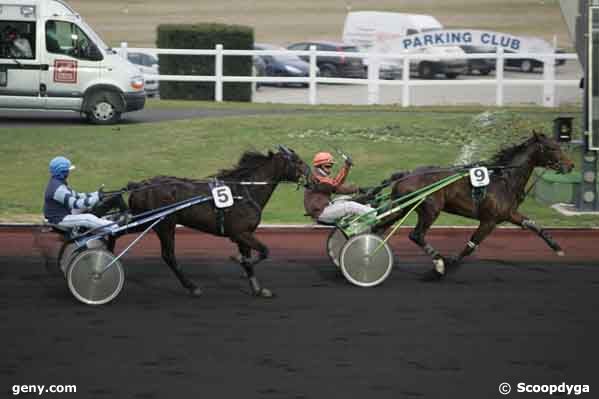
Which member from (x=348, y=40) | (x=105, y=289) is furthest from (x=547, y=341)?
(x=348, y=40)

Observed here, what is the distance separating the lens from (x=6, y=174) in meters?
18.6

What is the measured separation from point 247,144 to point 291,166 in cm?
872

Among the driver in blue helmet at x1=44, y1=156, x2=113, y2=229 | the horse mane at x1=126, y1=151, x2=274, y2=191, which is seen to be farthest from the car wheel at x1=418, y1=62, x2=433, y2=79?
the driver in blue helmet at x1=44, y1=156, x2=113, y2=229

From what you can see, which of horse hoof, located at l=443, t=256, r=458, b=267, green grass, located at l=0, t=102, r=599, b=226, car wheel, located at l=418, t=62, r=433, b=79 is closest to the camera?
horse hoof, located at l=443, t=256, r=458, b=267

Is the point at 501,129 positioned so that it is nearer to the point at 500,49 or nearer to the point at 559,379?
the point at 500,49

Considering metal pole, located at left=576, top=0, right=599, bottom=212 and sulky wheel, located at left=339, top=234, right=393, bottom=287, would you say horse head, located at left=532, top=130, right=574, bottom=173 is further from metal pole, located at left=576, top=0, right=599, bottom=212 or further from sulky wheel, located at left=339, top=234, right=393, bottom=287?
metal pole, located at left=576, top=0, right=599, bottom=212

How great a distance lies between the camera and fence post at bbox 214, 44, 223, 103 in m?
25.1

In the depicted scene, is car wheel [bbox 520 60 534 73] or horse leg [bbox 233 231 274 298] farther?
car wheel [bbox 520 60 534 73]

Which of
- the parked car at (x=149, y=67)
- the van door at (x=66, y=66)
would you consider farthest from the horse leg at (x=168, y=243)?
the parked car at (x=149, y=67)

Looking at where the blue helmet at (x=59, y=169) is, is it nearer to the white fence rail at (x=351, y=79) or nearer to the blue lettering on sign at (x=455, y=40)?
the white fence rail at (x=351, y=79)

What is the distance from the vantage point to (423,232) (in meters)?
12.4

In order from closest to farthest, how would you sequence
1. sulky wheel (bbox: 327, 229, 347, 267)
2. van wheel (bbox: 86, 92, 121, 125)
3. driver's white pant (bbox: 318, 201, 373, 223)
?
driver's white pant (bbox: 318, 201, 373, 223) → sulky wheel (bbox: 327, 229, 347, 267) → van wheel (bbox: 86, 92, 121, 125)

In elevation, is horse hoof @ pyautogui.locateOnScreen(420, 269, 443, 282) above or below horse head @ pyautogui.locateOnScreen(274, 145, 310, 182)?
below

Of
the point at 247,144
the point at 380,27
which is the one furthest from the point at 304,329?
the point at 380,27
